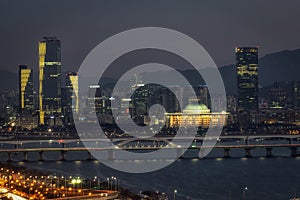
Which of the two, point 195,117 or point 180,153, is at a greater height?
point 195,117

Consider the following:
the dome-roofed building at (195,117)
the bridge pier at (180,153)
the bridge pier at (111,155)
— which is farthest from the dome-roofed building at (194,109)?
the bridge pier at (111,155)

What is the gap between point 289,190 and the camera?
1823 centimetres

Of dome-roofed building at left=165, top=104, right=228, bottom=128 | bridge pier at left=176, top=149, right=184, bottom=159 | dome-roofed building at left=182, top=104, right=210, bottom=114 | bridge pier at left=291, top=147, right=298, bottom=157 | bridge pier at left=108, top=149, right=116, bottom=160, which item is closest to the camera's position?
bridge pier at left=108, top=149, right=116, bottom=160

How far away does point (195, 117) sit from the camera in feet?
151

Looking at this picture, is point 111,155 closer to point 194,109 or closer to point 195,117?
point 195,117

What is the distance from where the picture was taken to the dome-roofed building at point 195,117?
149 feet

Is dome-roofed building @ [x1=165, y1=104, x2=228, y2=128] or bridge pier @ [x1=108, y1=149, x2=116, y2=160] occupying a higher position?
dome-roofed building @ [x1=165, y1=104, x2=228, y2=128]

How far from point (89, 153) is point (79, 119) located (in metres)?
25.1

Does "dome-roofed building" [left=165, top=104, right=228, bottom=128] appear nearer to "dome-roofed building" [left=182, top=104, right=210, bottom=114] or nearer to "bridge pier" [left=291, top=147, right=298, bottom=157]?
"dome-roofed building" [left=182, top=104, right=210, bottom=114]

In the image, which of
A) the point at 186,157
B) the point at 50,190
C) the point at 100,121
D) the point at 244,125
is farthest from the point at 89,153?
the point at 100,121

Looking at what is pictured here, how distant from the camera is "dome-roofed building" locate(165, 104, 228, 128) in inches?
1793

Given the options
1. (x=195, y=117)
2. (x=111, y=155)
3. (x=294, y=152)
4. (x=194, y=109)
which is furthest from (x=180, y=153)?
(x=194, y=109)

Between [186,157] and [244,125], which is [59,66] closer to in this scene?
[244,125]

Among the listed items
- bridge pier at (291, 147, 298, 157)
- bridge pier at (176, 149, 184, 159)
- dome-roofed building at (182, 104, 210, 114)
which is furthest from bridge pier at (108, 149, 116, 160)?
dome-roofed building at (182, 104, 210, 114)
